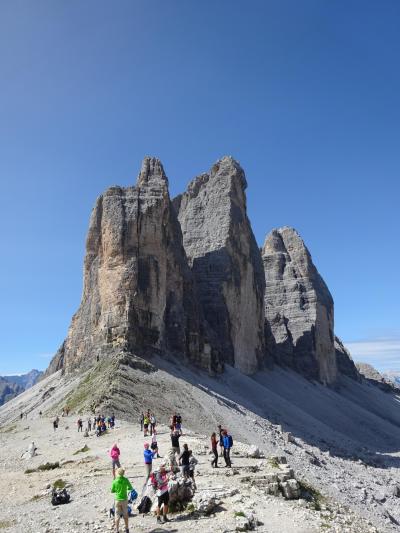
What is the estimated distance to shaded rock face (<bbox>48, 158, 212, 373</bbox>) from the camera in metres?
61.2

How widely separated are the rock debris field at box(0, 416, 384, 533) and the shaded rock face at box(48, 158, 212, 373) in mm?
32513

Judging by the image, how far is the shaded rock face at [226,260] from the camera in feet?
303

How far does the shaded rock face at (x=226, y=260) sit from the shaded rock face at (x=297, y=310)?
543 inches

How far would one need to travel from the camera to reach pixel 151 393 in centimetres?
4975

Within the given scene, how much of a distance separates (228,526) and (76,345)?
62.5 metres

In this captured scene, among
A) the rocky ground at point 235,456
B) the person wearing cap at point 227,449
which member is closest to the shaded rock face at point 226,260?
the rocky ground at point 235,456

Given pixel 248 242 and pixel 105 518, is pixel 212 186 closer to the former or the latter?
pixel 248 242

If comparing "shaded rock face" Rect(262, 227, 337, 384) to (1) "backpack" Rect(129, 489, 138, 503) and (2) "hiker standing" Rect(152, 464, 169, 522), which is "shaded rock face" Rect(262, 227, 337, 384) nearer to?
(1) "backpack" Rect(129, 489, 138, 503)

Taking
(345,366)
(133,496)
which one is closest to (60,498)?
(133,496)

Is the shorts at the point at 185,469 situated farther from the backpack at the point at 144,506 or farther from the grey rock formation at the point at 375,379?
the grey rock formation at the point at 375,379

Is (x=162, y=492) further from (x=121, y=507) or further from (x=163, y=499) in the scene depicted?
(x=121, y=507)

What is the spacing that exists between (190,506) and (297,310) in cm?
11615

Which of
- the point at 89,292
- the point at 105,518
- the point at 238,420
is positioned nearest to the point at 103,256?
the point at 89,292

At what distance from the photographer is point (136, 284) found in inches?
2438
